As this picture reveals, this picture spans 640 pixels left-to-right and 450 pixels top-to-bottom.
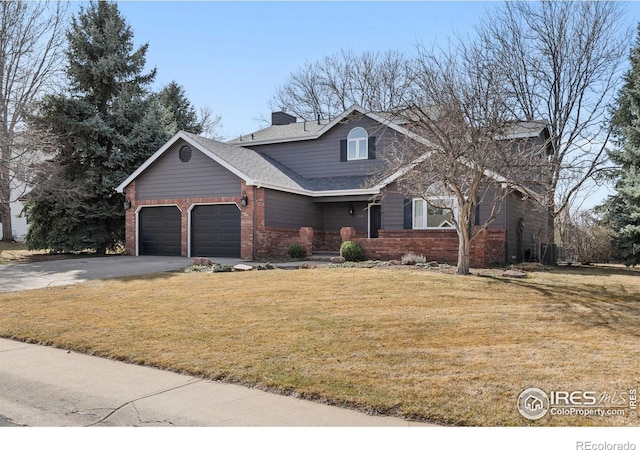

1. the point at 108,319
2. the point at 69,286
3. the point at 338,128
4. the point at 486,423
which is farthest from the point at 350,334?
the point at 338,128

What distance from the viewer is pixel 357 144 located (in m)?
22.3

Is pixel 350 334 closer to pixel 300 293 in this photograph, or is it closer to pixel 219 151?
pixel 300 293

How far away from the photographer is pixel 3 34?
2559cm

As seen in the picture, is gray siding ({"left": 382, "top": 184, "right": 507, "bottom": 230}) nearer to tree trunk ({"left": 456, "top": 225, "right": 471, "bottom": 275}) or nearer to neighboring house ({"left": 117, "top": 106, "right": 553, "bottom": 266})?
neighboring house ({"left": 117, "top": 106, "right": 553, "bottom": 266})

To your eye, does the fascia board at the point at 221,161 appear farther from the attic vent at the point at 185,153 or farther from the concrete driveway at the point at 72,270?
the concrete driveway at the point at 72,270

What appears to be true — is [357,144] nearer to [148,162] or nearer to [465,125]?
[148,162]

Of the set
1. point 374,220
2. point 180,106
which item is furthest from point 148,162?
point 180,106

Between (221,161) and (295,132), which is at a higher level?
(295,132)

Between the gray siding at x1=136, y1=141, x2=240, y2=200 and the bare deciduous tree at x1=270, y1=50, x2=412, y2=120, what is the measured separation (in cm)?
1499

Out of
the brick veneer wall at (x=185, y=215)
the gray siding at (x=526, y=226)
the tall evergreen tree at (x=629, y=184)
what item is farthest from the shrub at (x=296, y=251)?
the tall evergreen tree at (x=629, y=184)

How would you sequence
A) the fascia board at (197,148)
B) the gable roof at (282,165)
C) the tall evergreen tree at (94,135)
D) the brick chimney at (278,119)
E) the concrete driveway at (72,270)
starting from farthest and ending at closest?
the brick chimney at (278,119), the tall evergreen tree at (94,135), the gable roof at (282,165), the fascia board at (197,148), the concrete driveway at (72,270)

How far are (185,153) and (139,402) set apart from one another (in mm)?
16945

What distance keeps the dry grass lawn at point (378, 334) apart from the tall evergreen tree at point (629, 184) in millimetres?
6065

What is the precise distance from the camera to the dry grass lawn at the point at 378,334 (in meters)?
5.25
